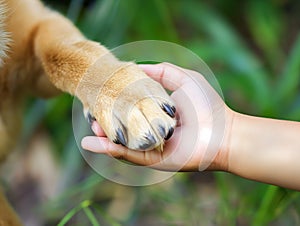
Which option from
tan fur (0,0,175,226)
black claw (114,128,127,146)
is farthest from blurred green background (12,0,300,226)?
black claw (114,128,127,146)

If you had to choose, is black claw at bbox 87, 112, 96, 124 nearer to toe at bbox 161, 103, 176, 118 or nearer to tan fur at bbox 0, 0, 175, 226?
tan fur at bbox 0, 0, 175, 226

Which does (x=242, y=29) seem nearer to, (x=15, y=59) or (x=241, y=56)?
(x=241, y=56)

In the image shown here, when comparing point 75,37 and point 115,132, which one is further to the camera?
point 75,37

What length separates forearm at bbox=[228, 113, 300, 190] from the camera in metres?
1.62

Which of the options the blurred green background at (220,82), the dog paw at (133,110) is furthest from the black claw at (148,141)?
the blurred green background at (220,82)

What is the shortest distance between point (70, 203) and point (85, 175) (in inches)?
16.5

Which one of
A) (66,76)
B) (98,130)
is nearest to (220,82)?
(66,76)

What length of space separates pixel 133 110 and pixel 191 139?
16 centimetres

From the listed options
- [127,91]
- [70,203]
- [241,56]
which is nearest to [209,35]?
[241,56]

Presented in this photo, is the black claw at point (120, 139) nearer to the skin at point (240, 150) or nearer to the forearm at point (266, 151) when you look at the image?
the skin at point (240, 150)

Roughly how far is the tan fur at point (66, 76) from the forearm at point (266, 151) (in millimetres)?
167

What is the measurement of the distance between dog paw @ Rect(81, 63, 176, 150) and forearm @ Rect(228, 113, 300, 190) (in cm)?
16

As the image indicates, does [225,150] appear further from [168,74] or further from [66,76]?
[66,76]

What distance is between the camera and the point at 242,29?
3820mm
